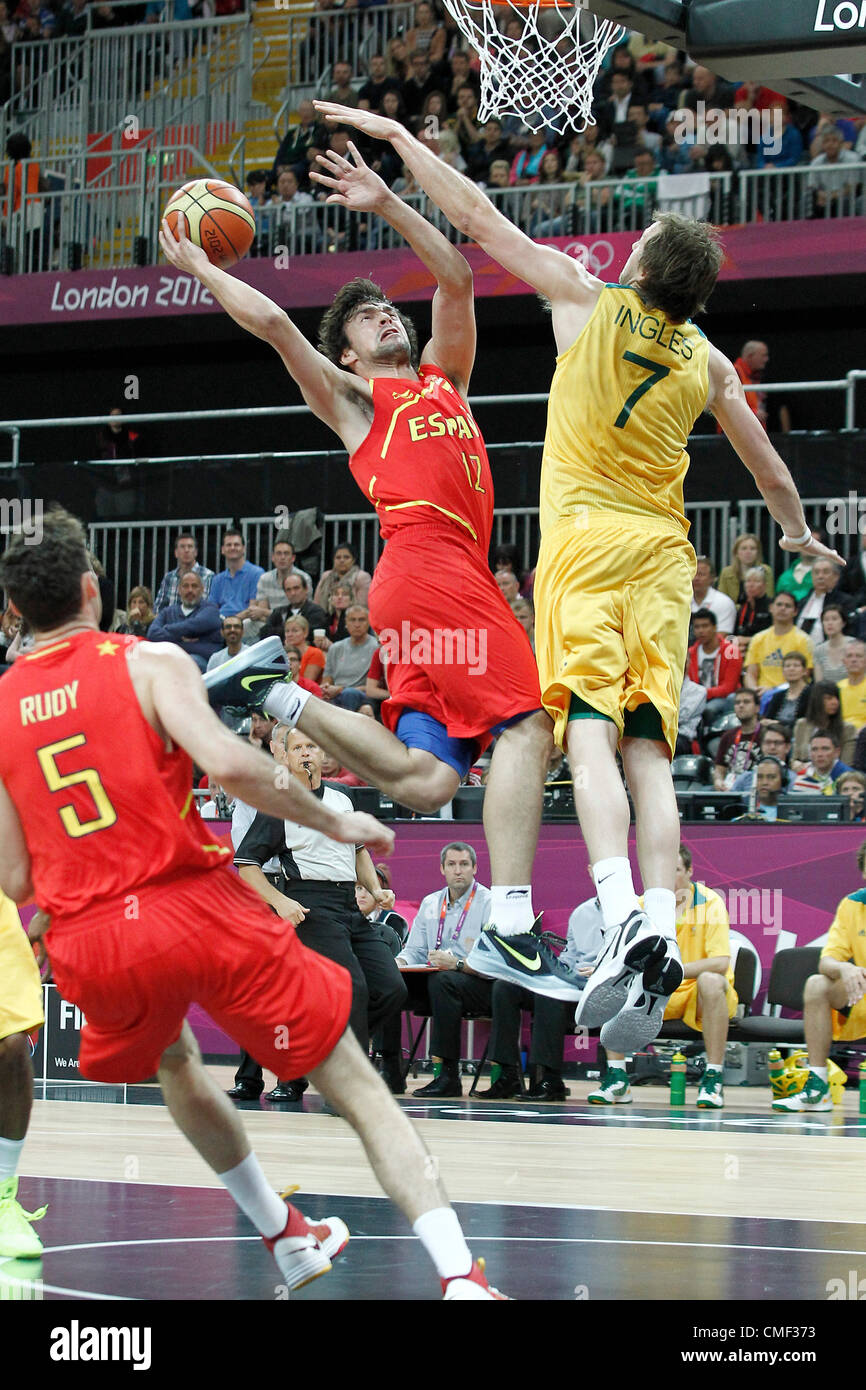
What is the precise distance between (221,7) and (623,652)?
2040cm

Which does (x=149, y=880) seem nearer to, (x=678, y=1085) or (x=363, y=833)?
(x=363, y=833)

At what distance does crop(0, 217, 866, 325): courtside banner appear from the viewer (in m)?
17.7

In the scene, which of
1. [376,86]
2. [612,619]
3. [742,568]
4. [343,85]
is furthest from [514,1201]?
[343,85]

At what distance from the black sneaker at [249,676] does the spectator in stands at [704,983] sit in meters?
6.25

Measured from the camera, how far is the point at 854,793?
1245 centimetres

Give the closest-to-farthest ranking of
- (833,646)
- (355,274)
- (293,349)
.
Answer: (293,349)
(833,646)
(355,274)

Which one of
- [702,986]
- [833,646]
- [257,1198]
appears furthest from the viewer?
[833,646]

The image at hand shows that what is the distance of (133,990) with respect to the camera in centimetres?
458

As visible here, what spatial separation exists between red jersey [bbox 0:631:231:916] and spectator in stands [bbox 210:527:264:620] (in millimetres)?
12122

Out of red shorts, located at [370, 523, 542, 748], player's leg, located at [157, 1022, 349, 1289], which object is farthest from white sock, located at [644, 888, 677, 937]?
player's leg, located at [157, 1022, 349, 1289]

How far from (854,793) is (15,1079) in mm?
7905

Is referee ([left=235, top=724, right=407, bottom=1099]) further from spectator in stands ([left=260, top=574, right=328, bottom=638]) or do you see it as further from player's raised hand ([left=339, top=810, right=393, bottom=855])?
player's raised hand ([left=339, top=810, right=393, bottom=855])

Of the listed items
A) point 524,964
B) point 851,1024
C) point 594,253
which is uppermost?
point 594,253
